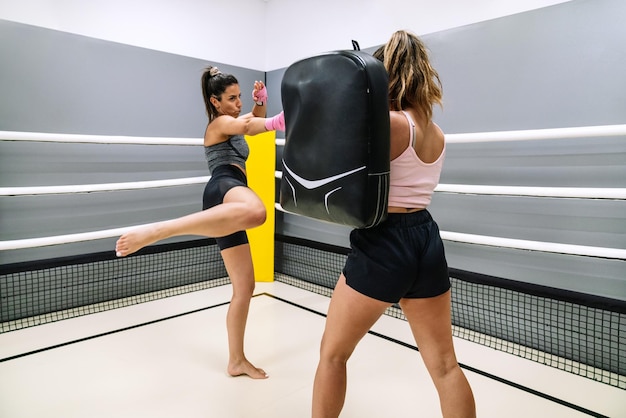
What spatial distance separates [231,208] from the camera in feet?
5.37

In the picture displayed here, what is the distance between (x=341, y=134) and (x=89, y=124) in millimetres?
2505

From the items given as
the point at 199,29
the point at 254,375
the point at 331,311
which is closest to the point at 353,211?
the point at 331,311

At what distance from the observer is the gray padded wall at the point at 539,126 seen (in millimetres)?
2096

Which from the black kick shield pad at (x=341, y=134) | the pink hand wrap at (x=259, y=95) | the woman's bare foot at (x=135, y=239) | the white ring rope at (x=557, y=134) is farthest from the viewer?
the pink hand wrap at (x=259, y=95)

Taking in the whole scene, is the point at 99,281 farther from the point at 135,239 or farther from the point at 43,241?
the point at 135,239

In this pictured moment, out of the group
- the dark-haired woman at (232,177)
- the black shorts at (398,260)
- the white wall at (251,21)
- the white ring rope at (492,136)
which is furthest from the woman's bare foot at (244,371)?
the white wall at (251,21)

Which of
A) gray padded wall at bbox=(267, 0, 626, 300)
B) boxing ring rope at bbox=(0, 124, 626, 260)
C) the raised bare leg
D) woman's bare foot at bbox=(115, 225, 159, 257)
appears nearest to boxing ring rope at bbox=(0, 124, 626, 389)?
boxing ring rope at bbox=(0, 124, 626, 260)

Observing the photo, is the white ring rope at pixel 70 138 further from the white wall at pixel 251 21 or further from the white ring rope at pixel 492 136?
the white wall at pixel 251 21

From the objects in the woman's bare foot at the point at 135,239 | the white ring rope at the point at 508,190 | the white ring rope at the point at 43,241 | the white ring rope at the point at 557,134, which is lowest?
the white ring rope at the point at 43,241

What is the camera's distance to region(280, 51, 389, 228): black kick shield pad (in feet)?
3.30

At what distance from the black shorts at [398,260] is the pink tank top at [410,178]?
40 millimetres

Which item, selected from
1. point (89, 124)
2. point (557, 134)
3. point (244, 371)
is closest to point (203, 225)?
point (244, 371)

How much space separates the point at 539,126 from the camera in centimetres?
233

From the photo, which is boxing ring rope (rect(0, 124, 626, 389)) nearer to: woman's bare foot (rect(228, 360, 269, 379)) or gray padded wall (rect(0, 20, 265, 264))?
gray padded wall (rect(0, 20, 265, 264))
